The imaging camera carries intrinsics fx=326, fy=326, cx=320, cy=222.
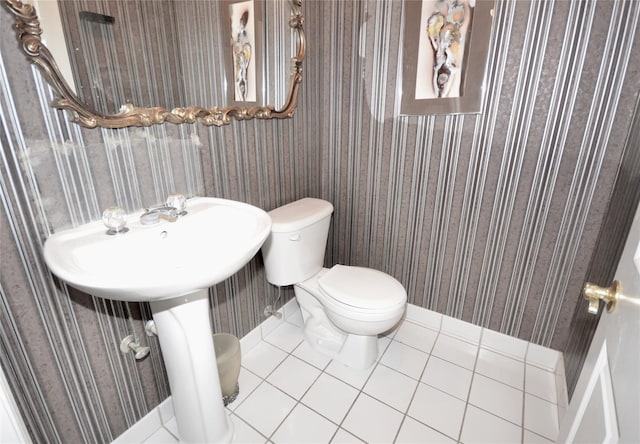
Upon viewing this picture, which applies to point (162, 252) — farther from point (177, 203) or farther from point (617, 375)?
point (617, 375)

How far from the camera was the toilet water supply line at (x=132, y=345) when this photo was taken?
1.13m

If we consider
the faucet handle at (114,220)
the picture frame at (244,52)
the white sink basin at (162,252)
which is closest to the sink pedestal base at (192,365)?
the white sink basin at (162,252)

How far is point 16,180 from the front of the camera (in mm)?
825

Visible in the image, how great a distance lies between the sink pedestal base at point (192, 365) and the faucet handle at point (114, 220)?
0.79ft

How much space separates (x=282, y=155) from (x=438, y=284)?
43.4 inches

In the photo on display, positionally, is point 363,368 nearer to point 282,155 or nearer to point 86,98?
point 282,155

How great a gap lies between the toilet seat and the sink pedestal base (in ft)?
1.97

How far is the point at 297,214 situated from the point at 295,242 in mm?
141

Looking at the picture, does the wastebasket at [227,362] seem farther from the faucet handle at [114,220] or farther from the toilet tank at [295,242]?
the faucet handle at [114,220]

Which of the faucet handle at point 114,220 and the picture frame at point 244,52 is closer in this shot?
the faucet handle at point 114,220

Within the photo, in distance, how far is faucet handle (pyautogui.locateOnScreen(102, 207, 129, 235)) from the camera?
95cm

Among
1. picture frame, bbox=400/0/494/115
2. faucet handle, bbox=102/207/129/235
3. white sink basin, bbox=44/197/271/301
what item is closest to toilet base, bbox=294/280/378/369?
white sink basin, bbox=44/197/271/301

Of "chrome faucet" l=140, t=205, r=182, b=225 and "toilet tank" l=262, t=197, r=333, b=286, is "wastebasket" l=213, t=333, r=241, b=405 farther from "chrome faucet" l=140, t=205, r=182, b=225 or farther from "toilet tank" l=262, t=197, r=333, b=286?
"chrome faucet" l=140, t=205, r=182, b=225

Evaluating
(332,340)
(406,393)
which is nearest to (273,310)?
(332,340)
